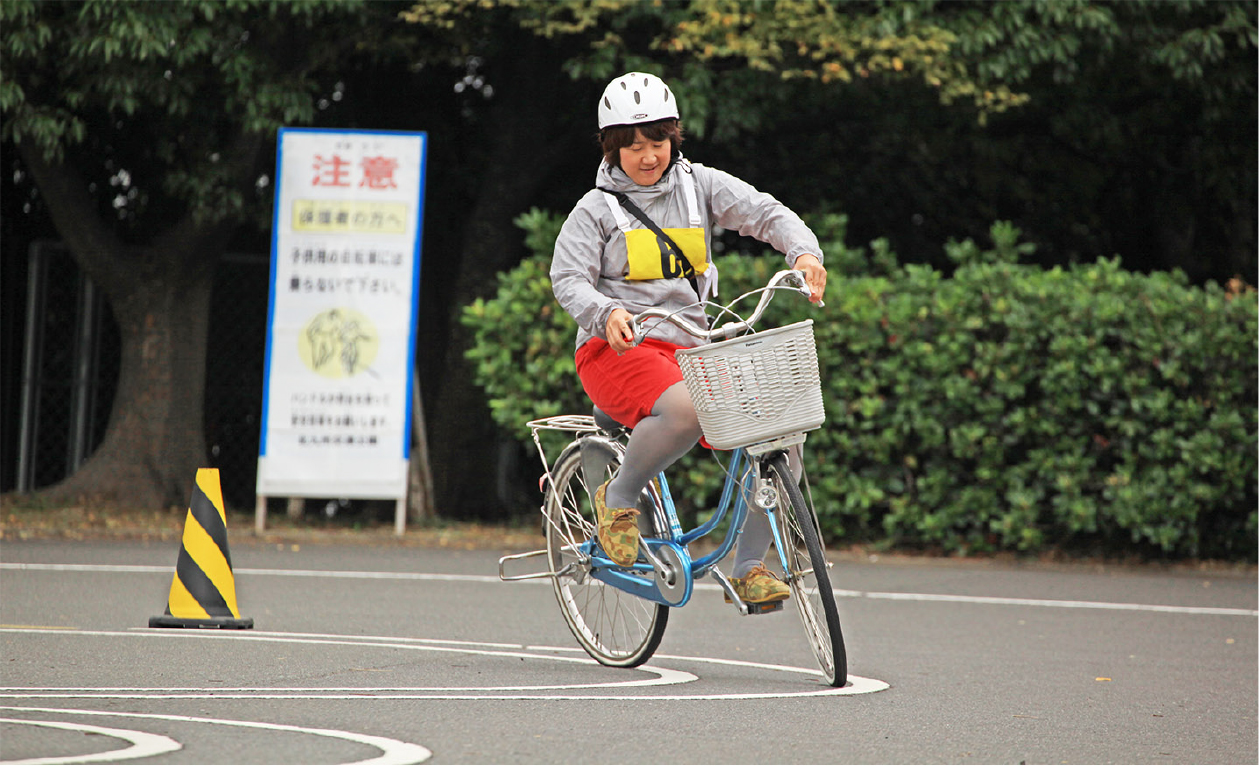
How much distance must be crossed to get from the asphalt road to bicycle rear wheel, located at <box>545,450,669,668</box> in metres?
0.13

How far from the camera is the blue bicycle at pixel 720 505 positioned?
510cm

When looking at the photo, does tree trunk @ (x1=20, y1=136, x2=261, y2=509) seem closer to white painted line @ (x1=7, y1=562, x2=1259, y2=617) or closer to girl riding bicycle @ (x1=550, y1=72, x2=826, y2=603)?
white painted line @ (x1=7, y1=562, x2=1259, y2=617)

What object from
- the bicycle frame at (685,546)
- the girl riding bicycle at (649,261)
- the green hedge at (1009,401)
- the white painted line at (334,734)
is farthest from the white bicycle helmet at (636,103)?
the green hedge at (1009,401)

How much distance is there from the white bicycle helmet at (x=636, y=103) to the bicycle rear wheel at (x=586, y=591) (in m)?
1.28

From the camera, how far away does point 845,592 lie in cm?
903

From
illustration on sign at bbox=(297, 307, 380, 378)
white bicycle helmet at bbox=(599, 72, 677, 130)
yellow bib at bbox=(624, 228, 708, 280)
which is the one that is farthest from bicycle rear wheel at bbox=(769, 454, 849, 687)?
illustration on sign at bbox=(297, 307, 380, 378)

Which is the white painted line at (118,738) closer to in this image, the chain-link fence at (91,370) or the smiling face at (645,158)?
the smiling face at (645,158)

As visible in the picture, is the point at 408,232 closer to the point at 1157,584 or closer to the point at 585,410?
the point at 585,410

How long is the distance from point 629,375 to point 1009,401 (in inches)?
236

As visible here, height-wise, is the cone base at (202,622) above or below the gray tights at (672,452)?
below

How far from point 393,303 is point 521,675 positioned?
6090 millimetres

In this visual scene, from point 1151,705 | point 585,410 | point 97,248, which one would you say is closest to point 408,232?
point 585,410

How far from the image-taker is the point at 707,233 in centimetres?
568

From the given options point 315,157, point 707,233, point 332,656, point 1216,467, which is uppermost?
point 315,157
